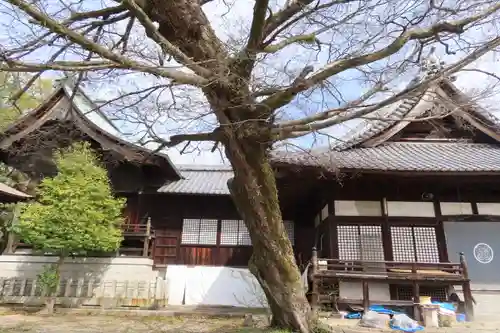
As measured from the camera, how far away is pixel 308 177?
9523 mm

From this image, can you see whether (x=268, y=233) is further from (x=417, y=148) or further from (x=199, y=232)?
(x=199, y=232)

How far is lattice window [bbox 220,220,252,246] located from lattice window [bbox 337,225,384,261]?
197 inches

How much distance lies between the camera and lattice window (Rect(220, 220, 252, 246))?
1398 cm

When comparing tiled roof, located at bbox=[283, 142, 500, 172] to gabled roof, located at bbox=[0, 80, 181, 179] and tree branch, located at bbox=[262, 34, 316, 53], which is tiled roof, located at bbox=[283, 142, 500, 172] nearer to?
tree branch, located at bbox=[262, 34, 316, 53]

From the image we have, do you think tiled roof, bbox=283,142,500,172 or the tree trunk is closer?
the tree trunk

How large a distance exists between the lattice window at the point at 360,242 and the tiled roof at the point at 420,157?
6.03 ft

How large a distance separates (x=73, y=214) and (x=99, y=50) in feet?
26.7

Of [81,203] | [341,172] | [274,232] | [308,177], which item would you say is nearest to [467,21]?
[274,232]

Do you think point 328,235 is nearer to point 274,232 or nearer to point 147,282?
point 274,232

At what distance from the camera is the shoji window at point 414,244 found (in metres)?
9.46

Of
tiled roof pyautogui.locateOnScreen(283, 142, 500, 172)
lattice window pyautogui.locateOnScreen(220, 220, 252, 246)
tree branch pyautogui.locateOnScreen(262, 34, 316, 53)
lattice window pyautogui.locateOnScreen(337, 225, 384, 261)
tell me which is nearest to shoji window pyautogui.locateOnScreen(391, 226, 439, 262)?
lattice window pyautogui.locateOnScreen(337, 225, 384, 261)

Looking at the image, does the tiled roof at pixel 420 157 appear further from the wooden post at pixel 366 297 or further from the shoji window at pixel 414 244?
the wooden post at pixel 366 297

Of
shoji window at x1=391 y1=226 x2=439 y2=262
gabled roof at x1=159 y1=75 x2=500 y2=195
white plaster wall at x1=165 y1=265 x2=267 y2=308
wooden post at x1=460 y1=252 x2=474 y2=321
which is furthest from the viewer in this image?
white plaster wall at x1=165 y1=265 x2=267 y2=308

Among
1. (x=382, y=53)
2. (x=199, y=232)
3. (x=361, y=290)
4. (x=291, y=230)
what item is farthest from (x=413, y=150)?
(x=199, y=232)
